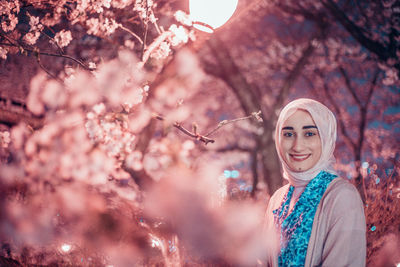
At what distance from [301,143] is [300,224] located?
487 millimetres

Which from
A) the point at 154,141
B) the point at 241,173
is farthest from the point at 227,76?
the point at 241,173

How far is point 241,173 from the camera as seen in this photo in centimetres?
516

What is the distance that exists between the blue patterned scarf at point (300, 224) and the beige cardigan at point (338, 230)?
4cm

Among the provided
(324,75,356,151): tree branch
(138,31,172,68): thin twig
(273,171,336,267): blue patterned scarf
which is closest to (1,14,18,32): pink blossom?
(138,31,172,68): thin twig

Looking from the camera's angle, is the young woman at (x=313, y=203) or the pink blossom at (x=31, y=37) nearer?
the young woman at (x=313, y=203)

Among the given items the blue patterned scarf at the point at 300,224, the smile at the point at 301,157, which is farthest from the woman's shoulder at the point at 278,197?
the smile at the point at 301,157

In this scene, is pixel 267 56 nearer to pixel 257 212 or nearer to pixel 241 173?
pixel 241 173

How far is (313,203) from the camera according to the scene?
64.9 inches

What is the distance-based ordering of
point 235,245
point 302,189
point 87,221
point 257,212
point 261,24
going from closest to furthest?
point 302,189, point 87,221, point 235,245, point 257,212, point 261,24

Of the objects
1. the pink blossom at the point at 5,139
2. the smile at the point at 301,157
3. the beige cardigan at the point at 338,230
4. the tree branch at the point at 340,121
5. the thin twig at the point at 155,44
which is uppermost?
the tree branch at the point at 340,121

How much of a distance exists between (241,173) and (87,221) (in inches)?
112

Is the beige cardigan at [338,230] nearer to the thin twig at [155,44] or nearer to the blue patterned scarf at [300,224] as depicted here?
the blue patterned scarf at [300,224]

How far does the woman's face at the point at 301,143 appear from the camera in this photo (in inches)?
67.2

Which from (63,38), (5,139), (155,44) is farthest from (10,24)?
(155,44)
